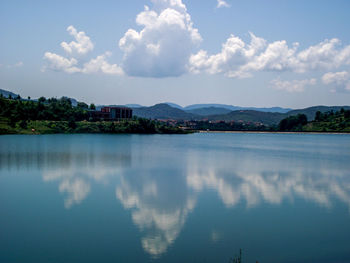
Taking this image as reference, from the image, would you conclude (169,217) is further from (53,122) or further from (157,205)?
(53,122)

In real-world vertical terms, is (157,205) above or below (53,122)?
below

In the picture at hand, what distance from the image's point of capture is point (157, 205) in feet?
81.0

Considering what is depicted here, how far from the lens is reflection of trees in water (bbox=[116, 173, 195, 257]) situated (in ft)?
58.7

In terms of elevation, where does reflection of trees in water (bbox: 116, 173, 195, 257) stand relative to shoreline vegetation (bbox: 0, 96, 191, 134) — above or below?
below

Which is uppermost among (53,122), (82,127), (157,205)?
(53,122)

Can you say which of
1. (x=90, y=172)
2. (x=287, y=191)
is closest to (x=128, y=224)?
(x=287, y=191)

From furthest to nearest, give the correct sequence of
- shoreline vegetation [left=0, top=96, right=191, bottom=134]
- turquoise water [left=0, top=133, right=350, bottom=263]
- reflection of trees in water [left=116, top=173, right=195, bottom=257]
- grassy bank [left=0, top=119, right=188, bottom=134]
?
1. shoreline vegetation [left=0, top=96, right=191, bottom=134]
2. grassy bank [left=0, top=119, right=188, bottom=134]
3. reflection of trees in water [left=116, top=173, right=195, bottom=257]
4. turquoise water [left=0, top=133, right=350, bottom=263]

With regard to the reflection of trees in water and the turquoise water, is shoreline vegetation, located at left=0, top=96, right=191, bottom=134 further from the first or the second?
the reflection of trees in water

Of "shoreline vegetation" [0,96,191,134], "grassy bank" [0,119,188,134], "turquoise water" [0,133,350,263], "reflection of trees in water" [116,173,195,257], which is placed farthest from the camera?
"shoreline vegetation" [0,96,191,134]

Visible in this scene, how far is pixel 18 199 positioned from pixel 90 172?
44.4 ft

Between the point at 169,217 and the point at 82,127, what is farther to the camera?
the point at 82,127

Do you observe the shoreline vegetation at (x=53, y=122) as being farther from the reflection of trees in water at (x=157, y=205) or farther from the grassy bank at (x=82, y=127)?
the reflection of trees in water at (x=157, y=205)

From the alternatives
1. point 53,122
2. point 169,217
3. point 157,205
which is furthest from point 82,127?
point 169,217

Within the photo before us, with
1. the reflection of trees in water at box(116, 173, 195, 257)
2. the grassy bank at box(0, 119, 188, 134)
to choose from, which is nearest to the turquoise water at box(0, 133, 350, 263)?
the reflection of trees in water at box(116, 173, 195, 257)
